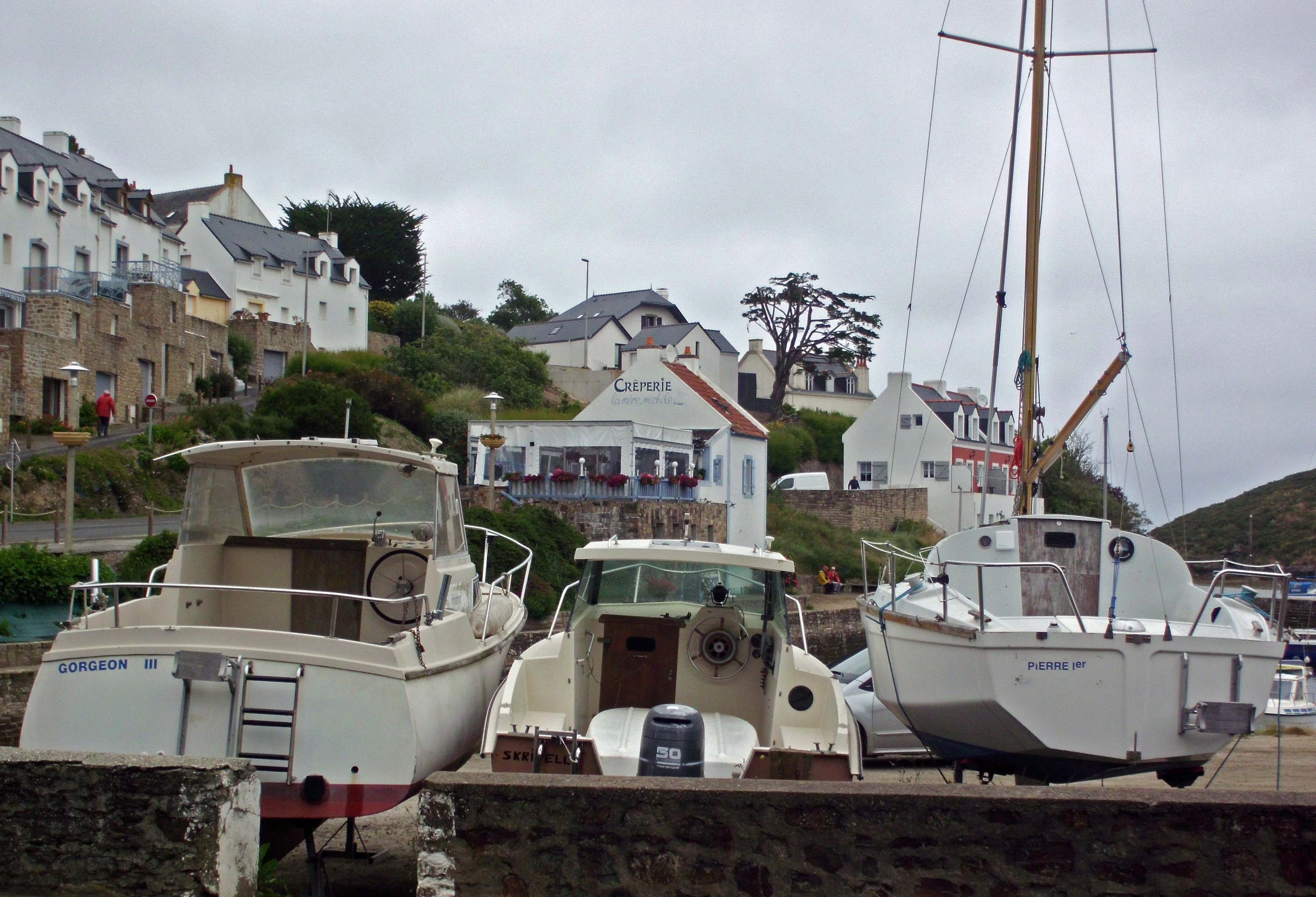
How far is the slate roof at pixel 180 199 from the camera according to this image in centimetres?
5829

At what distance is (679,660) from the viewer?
29.8 feet

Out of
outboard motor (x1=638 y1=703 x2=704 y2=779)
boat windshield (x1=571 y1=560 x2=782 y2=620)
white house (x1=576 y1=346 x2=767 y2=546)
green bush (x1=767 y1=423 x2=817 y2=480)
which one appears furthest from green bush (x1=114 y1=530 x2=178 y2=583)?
green bush (x1=767 y1=423 x2=817 y2=480)

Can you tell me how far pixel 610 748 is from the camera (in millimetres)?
7730

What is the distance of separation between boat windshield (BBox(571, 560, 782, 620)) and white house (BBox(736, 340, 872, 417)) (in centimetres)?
5909

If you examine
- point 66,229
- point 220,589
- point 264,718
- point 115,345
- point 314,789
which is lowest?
point 314,789

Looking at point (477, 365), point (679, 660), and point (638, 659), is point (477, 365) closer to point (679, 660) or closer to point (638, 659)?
point (638, 659)

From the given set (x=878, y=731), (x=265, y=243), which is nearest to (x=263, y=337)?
(x=265, y=243)

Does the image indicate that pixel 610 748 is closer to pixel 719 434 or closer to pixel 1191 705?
pixel 1191 705

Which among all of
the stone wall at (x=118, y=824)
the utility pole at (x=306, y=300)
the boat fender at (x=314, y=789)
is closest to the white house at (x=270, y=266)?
the utility pole at (x=306, y=300)

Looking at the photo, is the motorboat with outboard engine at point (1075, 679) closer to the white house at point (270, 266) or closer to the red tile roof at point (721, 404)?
the red tile roof at point (721, 404)

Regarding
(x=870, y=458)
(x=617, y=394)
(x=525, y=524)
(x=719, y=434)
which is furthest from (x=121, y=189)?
(x=870, y=458)

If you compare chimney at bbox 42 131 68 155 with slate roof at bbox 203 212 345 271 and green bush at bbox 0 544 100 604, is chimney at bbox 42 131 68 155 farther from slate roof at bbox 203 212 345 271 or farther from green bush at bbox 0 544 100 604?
green bush at bbox 0 544 100 604

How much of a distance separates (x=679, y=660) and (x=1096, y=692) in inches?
122

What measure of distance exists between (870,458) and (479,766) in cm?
4416
